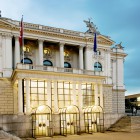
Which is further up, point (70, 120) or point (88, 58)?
point (88, 58)

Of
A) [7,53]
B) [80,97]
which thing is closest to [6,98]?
[7,53]

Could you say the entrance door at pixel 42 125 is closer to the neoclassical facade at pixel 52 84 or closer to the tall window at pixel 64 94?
the neoclassical facade at pixel 52 84

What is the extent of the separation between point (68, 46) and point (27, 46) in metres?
10.0

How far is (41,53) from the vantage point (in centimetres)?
5366

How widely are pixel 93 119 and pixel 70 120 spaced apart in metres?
4.20

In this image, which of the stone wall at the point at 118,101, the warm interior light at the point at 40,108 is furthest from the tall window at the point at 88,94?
the stone wall at the point at 118,101

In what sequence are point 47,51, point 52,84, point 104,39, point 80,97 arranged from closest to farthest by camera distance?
point 52,84 → point 80,97 → point 47,51 → point 104,39

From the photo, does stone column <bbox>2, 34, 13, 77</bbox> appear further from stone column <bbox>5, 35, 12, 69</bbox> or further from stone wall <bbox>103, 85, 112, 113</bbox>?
stone wall <bbox>103, 85, 112, 113</bbox>

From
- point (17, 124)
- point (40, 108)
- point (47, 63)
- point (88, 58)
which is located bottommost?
point (17, 124)

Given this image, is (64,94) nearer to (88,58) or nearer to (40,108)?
(40,108)

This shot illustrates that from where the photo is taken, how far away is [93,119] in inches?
1682

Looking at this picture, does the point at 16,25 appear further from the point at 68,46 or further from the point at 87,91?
the point at 87,91

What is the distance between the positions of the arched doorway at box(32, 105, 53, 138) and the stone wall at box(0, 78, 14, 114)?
9395 millimetres

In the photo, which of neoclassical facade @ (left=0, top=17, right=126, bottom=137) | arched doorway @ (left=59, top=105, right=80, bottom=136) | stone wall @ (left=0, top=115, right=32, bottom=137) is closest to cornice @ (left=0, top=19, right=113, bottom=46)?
neoclassical facade @ (left=0, top=17, right=126, bottom=137)
